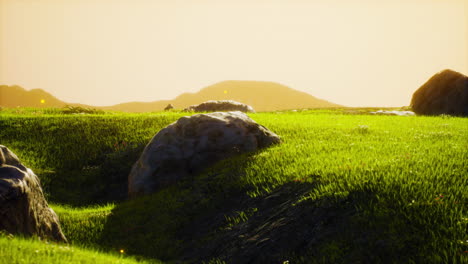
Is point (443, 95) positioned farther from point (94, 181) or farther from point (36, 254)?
point (36, 254)

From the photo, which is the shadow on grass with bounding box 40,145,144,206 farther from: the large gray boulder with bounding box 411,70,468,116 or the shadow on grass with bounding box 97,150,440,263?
the large gray boulder with bounding box 411,70,468,116

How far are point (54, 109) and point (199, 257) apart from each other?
28.3m

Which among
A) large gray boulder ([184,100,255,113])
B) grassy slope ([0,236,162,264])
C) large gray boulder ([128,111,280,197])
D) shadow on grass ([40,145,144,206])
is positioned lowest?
shadow on grass ([40,145,144,206])

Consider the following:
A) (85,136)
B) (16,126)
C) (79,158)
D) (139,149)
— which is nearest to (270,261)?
(139,149)

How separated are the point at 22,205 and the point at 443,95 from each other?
132 feet

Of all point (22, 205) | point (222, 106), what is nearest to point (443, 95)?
point (222, 106)

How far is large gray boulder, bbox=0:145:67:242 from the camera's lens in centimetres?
→ 865

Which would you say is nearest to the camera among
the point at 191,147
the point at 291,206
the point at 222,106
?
the point at 291,206

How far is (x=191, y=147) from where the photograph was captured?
16.1m

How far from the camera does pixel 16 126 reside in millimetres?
24469

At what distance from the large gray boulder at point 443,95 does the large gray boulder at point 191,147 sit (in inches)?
1133

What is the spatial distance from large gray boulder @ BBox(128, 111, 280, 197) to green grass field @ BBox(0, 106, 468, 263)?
88 centimetres

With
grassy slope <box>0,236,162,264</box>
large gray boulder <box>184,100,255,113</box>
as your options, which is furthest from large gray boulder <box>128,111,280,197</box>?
large gray boulder <box>184,100,255,113</box>

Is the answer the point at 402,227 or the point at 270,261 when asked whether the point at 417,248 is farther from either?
the point at 270,261
